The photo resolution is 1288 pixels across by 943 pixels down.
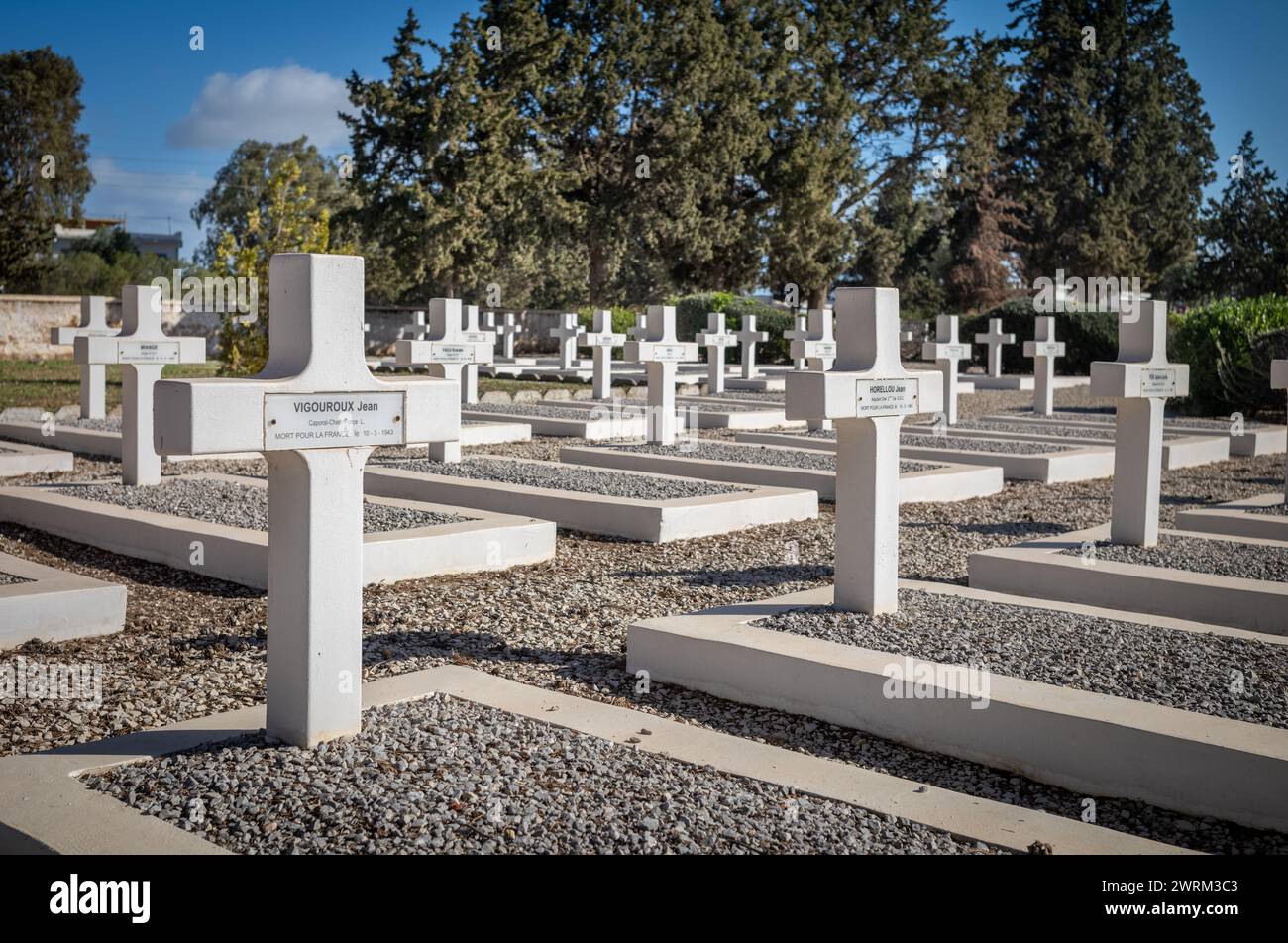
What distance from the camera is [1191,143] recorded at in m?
52.9

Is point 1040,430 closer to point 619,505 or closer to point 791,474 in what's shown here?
point 791,474

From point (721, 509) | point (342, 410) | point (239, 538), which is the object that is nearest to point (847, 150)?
point (721, 509)

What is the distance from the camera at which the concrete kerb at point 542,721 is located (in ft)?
11.7

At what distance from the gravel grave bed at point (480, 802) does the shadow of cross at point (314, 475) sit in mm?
203

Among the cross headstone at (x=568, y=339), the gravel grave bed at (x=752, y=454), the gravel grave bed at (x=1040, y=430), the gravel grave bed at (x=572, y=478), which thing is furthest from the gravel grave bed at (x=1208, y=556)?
the cross headstone at (x=568, y=339)

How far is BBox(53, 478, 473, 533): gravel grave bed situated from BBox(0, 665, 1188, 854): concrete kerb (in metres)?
3.49

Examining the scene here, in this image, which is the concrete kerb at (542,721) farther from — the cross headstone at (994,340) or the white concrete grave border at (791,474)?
the cross headstone at (994,340)

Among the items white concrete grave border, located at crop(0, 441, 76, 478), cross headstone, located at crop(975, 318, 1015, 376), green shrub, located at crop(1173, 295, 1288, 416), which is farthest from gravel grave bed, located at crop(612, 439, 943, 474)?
cross headstone, located at crop(975, 318, 1015, 376)

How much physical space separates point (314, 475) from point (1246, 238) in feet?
119

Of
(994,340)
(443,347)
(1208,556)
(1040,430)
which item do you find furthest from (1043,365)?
(1208,556)

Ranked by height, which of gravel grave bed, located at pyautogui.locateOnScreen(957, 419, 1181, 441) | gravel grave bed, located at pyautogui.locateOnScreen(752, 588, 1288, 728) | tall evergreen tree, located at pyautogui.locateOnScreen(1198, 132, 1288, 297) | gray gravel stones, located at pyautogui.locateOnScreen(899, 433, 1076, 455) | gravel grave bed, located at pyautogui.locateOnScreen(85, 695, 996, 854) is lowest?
gravel grave bed, located at pyautogui.locateOnScreen(85, 695, 996, 854)

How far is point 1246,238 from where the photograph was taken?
3478cm

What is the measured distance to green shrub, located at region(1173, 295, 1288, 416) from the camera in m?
18.5

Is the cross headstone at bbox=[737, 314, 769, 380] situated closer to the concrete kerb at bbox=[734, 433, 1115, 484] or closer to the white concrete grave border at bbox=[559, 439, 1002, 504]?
the concrete kerb at bbox=[734, 433, 1115, 484]
